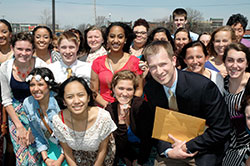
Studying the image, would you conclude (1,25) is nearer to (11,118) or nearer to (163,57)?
(11,118)

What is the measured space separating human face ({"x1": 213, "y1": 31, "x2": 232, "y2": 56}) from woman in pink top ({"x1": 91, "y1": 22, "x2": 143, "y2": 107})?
1.33m

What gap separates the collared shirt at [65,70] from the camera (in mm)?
3555

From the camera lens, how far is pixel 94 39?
4789 mm

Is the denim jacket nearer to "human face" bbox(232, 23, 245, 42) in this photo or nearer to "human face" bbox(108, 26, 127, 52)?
"human face" bbox(108, 26, 127, 52)

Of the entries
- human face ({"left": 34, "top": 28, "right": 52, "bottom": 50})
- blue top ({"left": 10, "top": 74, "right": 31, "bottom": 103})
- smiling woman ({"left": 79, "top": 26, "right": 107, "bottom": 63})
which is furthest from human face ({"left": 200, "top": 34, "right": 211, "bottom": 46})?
blue top ({"left": 10, "top": 74, "right": 31, "bottom": 103})

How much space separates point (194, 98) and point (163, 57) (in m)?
0.55

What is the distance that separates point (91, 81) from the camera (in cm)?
377

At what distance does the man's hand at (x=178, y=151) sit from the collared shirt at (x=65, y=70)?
5.64 ft

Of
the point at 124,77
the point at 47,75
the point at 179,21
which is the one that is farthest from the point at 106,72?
the point at 179,21

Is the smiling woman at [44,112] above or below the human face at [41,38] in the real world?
below

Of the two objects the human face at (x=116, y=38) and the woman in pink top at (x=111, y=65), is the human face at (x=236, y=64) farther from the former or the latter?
the human face at (x=116, y=38)

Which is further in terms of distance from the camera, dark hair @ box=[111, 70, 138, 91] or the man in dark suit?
dark hair @ box=[111, 70, 138, 91]

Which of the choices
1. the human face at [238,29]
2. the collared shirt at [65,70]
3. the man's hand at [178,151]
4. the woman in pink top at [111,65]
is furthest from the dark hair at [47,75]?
the human face at [238,29]

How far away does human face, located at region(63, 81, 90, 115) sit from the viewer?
9.26 feet
